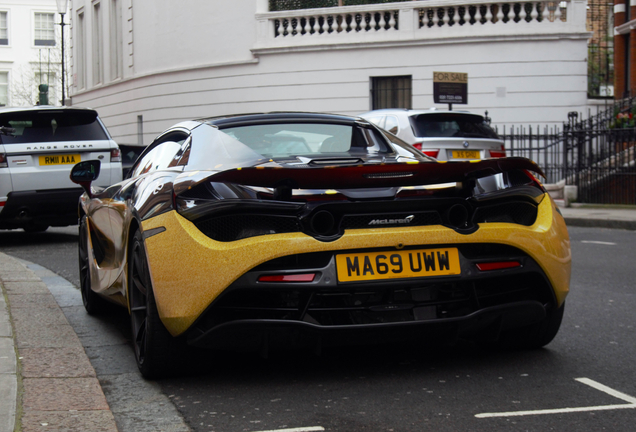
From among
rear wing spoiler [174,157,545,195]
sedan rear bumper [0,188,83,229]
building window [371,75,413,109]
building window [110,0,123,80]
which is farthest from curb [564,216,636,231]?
building window [110,0,123,80]

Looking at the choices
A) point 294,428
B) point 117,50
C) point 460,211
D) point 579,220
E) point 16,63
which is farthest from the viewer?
point 16,63

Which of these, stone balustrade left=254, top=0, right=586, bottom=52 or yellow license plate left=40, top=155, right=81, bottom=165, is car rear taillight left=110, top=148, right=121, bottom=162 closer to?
yellow license plate left=40, top=155, right=81, bottom=165

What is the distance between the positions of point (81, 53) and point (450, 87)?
2955 cm

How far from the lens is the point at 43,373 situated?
425cm

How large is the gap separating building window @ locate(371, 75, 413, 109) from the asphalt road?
21475 mm

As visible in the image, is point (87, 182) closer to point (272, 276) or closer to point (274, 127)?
point (274, 127)

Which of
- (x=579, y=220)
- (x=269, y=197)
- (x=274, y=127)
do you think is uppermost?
(x=274, y=127)

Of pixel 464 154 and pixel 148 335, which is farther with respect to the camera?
pixel 464 154

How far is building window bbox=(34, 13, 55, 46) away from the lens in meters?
67.3

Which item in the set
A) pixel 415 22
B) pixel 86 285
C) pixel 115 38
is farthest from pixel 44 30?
pixel 86 285

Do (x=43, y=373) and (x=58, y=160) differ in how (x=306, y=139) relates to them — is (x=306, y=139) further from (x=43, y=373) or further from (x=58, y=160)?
(x=58, y=160)

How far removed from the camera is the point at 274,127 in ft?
16.3

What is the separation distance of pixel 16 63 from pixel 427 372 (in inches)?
2653

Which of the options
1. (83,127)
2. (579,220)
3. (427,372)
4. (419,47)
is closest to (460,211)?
(427,372)
